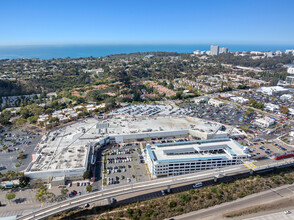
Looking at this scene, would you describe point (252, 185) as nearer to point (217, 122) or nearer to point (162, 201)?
point (162, 201)

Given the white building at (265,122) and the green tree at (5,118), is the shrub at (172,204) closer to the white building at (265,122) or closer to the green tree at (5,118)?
the white building at (265,122)

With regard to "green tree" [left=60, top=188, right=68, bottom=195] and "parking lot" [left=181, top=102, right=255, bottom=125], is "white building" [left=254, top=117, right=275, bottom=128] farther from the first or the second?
"green tree" [left=60, top=188, right=68, bottom=195]

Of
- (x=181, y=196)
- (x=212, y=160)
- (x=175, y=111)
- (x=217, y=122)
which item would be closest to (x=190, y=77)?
(x=175, y=111)

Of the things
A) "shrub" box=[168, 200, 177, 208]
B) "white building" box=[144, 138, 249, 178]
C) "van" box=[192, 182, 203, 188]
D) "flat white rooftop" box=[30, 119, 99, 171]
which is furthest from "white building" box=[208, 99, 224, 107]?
"shrub" box=[168, 200, 177, 208]

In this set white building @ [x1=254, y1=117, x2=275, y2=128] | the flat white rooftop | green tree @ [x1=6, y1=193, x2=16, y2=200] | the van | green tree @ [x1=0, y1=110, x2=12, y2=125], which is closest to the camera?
green tree @ [x1=6, y1=193, x2=16, y2=200]

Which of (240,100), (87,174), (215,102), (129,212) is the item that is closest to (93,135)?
(87,174)

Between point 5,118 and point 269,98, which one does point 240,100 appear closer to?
point 269,98

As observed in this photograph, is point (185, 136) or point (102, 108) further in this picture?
point (102, 108)
